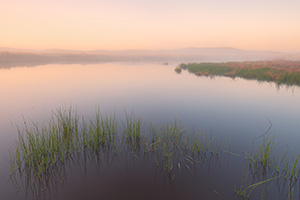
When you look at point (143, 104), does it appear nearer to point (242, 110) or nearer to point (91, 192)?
point (242, 110)

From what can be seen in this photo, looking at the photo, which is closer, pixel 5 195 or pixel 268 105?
pixel 5 195

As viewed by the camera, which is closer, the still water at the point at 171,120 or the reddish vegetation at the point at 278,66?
the still water at the point at 171,120

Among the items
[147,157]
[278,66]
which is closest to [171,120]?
[147,157]

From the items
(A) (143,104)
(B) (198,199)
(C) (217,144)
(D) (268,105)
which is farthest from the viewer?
(A) (143,104)

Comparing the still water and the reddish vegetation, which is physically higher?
the reddish vegetation

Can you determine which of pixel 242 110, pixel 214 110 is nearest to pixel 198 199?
pixel 214 110

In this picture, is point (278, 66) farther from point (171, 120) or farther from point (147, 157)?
point (147, 157)

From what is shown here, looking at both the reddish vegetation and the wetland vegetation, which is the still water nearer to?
the wetland vegetation

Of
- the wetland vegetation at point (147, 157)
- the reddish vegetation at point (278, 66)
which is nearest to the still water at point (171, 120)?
the wetland vegetation at point (147, 157)

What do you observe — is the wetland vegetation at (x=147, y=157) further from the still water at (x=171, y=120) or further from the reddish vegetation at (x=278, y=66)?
the reddish vegetation at (x=278, y=66)

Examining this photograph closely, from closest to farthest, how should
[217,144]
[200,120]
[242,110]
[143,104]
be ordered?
1. [217,144]
2. [200,120]
3. [242,110]
4. [143,104]

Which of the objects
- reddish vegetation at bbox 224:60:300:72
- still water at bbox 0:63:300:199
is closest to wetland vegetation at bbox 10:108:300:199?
still water at bbox 0:63:300:199

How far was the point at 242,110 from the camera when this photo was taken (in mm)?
12031

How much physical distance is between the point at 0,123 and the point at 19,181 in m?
6.72
